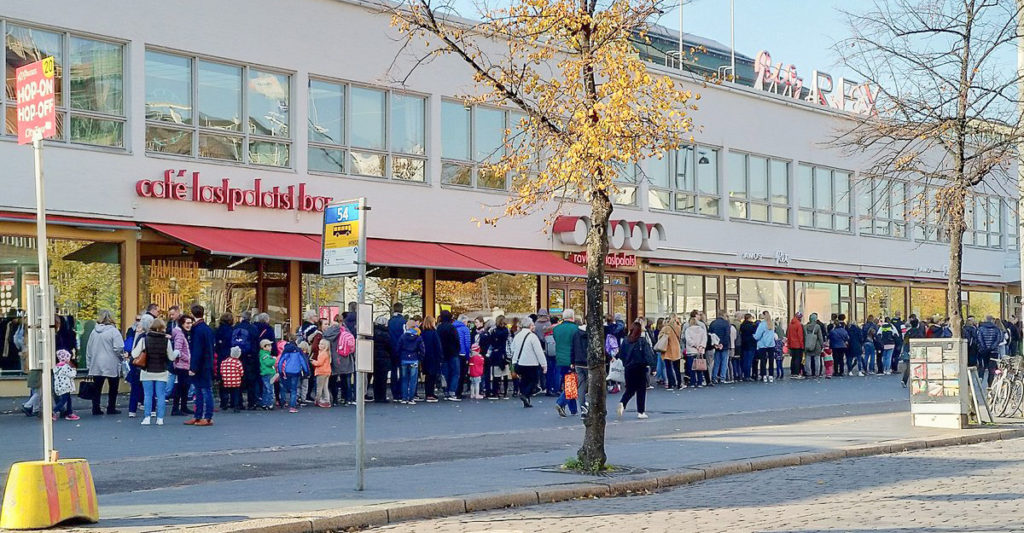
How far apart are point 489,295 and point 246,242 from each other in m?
7.97

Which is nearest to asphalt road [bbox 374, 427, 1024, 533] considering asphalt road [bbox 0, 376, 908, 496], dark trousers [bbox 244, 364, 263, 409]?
asphalt road [bbox 0, 376, 908, 496]

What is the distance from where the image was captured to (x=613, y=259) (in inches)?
1362

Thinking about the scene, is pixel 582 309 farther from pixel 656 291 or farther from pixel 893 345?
pixel 893 345

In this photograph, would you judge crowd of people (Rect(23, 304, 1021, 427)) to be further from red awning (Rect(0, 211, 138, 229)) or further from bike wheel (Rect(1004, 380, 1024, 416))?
bike wheel (Rect(1004, 380, 1024, 416))

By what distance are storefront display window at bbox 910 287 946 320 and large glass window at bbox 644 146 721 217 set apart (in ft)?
45.5

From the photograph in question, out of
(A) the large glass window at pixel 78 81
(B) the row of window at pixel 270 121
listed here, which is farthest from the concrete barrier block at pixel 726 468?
(A) the large glass window at pixel 78 81

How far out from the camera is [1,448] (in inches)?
624

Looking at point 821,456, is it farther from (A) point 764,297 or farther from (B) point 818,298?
(B) point 818,298

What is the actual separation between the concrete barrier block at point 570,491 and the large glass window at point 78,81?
14443 millimetres

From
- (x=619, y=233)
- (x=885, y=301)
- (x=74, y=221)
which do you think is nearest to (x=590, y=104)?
(x=74, y=221)

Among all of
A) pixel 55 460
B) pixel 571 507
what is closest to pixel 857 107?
pixel 571 507

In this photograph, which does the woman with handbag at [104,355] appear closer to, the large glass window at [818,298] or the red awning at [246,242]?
the red awning at [246,242]

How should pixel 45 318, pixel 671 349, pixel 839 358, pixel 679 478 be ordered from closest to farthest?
pixel 45 318 → pixel 679 478 → pixel 671 349 → pixel 839 358

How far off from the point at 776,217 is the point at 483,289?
14608 millimetres
